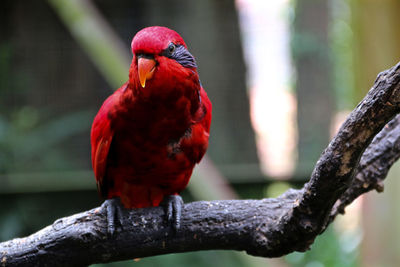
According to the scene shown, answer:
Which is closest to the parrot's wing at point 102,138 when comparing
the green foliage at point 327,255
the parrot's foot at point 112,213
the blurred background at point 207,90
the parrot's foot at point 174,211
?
the parrot's foot at point 112,213

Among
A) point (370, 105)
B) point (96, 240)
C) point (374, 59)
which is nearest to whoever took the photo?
point (370, 105)

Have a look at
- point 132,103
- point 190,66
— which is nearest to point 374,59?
point 190,66

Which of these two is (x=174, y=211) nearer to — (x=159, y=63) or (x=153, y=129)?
(x=153, y=129)

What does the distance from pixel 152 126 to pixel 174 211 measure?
29cm

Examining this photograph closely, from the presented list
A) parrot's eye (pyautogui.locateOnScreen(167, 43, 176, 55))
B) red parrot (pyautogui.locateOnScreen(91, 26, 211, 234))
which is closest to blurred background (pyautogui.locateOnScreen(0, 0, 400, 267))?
red parrot (pyautogui.locateOnScreen(91, 26, 211, 234))

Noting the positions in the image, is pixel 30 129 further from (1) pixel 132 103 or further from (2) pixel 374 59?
(2) pixel 374 59

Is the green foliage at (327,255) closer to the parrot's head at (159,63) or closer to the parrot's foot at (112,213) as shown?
the parrot's foot at (112,213)

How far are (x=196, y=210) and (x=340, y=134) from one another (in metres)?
0.58

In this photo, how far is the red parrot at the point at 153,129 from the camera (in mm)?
1329

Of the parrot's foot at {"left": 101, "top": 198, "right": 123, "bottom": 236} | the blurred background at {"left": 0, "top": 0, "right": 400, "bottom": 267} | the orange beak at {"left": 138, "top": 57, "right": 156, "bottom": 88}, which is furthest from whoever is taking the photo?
the blurred background at {"left": 0, "top": 0, "right": 400, "bottom": 267}

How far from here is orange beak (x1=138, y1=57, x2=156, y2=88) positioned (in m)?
1.29

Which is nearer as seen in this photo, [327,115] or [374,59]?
[374,59]

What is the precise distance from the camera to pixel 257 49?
8.99ft

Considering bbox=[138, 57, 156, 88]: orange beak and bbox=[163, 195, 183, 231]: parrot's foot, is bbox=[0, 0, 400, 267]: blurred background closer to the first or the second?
bbox=[163, 195, 183, 231]: parrot's foot
